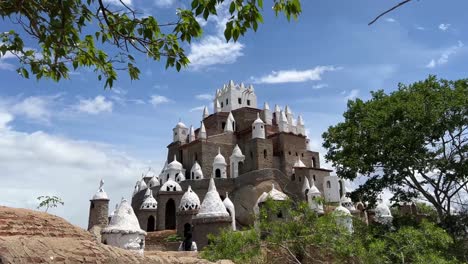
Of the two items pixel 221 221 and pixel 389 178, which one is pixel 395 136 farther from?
pixel 221 221

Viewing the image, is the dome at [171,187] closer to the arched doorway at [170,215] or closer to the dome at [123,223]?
the arched doorway at [170,215]

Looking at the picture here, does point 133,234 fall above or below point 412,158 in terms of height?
below

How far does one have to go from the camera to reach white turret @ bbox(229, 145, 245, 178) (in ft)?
146

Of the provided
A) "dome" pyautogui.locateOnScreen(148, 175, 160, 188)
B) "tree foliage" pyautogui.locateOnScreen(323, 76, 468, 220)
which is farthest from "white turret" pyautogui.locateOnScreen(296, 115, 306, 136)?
"tree foliage" pyautogui.locateOnScreen(323, 76, 468, 220)

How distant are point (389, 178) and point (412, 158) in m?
1.69

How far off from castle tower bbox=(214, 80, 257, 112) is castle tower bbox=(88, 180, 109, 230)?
67.5 ft

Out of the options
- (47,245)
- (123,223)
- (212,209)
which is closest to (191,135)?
(212,209)

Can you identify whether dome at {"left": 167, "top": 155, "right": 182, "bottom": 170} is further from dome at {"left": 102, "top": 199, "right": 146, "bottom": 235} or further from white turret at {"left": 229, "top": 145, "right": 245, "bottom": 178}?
dome at {"left": 102, "top": 199, "right": 146, "bottom": 235}

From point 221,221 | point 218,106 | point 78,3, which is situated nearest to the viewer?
point 78,3

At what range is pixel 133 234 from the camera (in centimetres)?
1958

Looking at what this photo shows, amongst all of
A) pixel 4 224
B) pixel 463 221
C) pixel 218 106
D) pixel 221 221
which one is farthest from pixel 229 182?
pixel 4 224

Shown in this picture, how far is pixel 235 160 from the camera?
4509 centimetres

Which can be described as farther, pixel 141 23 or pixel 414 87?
pixel 414 87

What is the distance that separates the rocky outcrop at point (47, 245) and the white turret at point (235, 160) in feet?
124
